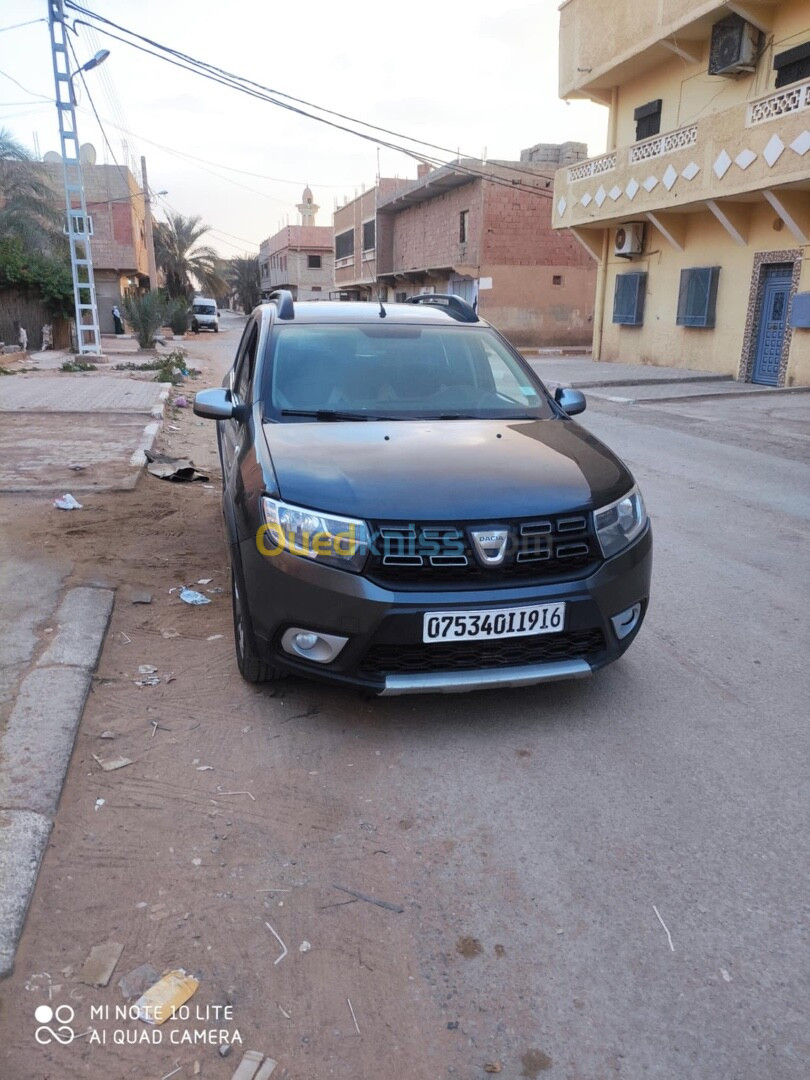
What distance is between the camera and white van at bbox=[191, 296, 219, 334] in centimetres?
4750

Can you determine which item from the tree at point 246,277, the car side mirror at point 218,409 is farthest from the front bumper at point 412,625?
the tree at point 246,277

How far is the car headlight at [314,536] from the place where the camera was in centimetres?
304

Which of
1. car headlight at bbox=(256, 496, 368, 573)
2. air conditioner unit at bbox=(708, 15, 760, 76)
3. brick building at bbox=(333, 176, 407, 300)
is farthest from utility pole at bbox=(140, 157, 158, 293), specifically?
car headlight at bbox=(256, 496, 368, 573)

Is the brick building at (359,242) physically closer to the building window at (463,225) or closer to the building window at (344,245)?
the building window at (344,245)

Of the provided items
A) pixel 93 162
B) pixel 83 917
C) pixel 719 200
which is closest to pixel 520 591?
pixel 83 917

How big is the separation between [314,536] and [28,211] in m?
35.8

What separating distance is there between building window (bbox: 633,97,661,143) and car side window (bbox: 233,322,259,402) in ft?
66.4

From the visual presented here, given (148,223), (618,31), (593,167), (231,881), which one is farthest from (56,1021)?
(148,223)

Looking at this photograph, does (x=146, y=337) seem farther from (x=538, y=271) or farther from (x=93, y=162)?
(x=93, y=162)

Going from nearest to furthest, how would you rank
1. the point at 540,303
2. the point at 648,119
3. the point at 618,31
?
the point at 618,31 → the point at 648,119 → the point at 540,303

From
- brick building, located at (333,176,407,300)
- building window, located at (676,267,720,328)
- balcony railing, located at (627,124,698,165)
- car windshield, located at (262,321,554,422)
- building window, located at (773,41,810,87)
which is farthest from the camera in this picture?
brick building, located at (333,176,407,300)

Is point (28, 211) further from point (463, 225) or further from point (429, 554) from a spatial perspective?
point (429, 554)

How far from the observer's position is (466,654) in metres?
3.14

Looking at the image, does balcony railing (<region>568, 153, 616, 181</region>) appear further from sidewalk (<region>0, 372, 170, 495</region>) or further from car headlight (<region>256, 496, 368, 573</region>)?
car headlight (<region>256, 496, 368, 573</region>)
